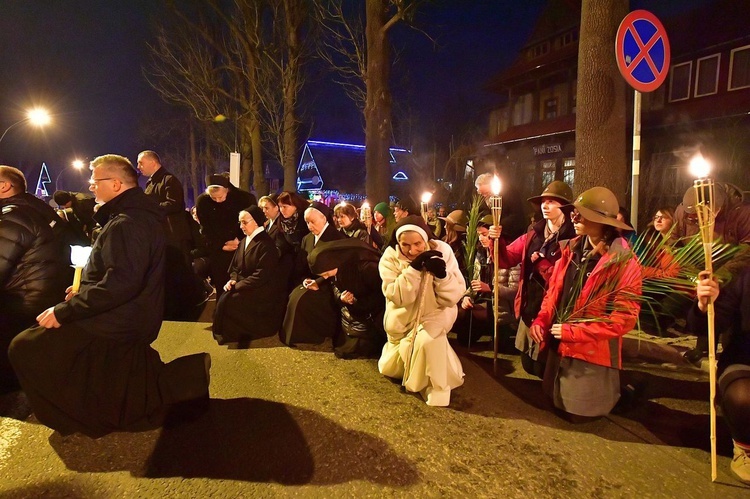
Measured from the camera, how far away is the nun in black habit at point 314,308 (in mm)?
6059

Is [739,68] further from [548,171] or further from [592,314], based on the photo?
[592,314]

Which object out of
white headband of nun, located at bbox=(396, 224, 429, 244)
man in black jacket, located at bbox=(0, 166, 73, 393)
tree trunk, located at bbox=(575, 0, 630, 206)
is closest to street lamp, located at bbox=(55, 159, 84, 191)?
man in black jacket, located at bbox=(0, 166, 73, 393)

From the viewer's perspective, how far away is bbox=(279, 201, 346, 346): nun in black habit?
6.06m

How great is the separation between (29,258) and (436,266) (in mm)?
3780

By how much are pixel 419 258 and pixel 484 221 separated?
180cm

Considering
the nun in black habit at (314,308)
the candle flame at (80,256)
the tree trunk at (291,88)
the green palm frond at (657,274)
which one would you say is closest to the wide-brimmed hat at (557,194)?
the green palm frond at (657,274)

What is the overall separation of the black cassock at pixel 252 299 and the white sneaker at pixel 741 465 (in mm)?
4958

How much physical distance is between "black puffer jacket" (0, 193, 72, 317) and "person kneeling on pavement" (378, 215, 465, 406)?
321 centimetres

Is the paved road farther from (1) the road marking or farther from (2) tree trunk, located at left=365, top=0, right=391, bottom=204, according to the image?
(2) tree trunk, located at left=365, top=0, right=391, bottom=204

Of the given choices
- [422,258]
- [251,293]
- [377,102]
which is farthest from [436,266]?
[377,102]

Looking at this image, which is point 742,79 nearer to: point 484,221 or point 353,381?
point 484,221

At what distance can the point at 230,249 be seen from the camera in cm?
724

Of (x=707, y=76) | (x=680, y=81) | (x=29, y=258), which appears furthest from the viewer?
(x=680, y=81)

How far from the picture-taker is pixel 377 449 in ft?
11.5
